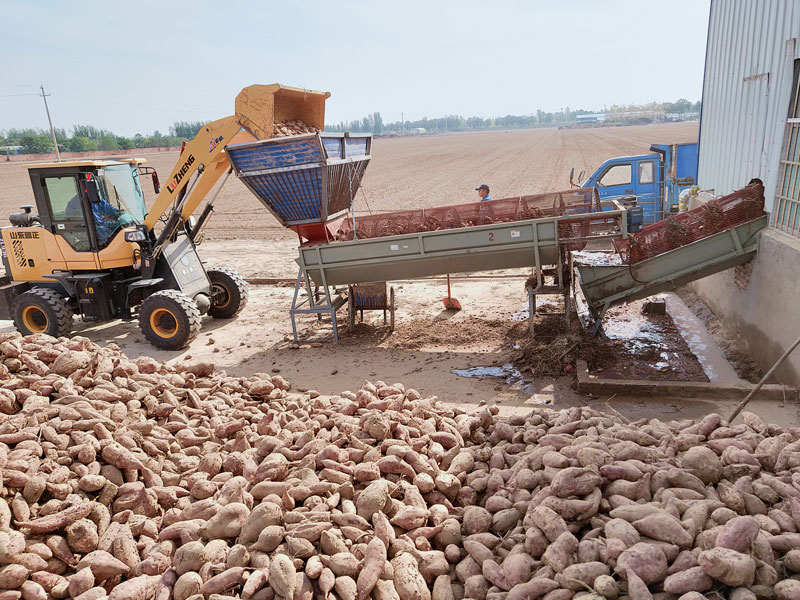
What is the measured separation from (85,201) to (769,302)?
9.33 meters

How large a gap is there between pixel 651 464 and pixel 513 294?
6.73 m

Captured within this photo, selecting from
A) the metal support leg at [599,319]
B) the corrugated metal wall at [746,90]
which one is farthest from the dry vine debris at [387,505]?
the corrugated metal wall at [746,90]

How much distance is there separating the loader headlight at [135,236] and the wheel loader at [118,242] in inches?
0.6

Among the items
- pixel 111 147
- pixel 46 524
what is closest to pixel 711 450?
pixel 46 524

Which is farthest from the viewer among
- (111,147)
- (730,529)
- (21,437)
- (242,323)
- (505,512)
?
(111,147)

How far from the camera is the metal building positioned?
6340 millimetres

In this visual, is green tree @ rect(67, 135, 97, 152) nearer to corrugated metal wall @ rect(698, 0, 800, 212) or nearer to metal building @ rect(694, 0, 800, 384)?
corrugated metal wall @ rect(698, 0, 800, 212)

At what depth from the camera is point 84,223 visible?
8.68 metres

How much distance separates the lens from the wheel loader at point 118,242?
838 centimetres

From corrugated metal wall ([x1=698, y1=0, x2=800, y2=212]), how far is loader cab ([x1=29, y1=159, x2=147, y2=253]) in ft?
29.4

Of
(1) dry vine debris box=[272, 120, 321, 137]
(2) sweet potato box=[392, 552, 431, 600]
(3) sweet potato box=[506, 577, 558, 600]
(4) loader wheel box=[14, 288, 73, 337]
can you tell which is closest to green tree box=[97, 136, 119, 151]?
(4) loader wheel box=[14, 288, 73, 337]

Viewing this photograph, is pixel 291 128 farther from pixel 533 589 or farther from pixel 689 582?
pixel 689 582

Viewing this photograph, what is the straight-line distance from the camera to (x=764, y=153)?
23.8ft

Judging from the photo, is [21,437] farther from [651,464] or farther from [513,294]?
[513,294]
